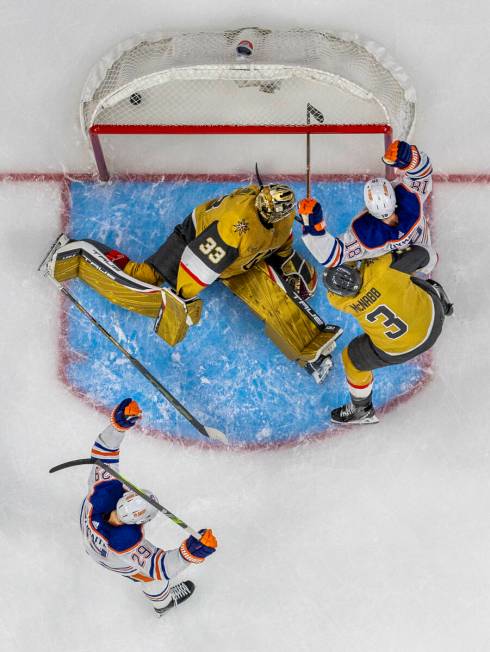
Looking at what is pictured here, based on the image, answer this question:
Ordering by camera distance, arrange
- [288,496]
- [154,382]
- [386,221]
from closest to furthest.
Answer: [386,221]
[154,382]
[288,496]

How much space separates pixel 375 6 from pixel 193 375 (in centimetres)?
216

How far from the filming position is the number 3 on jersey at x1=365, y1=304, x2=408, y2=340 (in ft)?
12.8

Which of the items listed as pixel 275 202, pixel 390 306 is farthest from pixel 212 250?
pixel 390 306

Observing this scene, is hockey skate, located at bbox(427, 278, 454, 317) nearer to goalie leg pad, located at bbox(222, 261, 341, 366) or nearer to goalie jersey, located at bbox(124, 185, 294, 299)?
goalie leg pad, located at bbox(222, 261, 341, 366)

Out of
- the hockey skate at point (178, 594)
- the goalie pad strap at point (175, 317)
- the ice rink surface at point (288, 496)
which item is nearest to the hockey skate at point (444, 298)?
the ice rink surface at point (288, 496)

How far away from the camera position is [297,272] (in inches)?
184

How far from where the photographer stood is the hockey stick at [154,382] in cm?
450

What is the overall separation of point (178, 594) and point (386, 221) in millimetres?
2027

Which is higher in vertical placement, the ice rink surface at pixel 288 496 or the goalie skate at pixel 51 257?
the goalie skate at pixel 51 257

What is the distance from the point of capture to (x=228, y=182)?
489 cm

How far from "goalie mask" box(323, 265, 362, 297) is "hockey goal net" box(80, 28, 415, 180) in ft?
3.27

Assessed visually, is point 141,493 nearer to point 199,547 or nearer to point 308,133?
point 199,547

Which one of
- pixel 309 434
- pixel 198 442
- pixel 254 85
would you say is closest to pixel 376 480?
pixel 309 434

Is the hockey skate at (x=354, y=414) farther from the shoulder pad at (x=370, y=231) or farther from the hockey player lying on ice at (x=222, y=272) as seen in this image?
the shoulder pad at (x=370, y=231)
